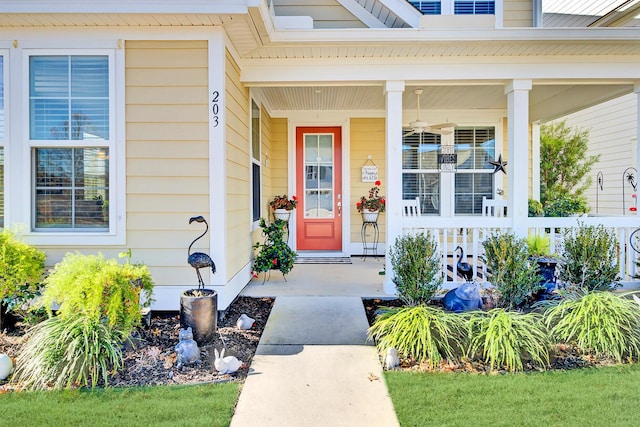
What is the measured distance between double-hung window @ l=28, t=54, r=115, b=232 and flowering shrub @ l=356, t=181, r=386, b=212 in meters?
4.08

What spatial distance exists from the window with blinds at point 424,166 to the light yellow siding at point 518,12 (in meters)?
2.04

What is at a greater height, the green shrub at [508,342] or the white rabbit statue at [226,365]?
the green shrub at [508,342]

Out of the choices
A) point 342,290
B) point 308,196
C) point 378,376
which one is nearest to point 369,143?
point 308,196

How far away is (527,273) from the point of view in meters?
3.51

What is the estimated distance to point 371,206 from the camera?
6680 millimetres

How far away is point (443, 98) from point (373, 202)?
197 centimetres

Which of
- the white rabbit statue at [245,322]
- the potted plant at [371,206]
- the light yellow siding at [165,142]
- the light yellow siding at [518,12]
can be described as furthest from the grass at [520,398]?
the light yellow siding at [518,12]

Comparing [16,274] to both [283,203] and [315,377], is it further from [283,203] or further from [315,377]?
[283,203]

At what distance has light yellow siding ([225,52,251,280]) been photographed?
395cm

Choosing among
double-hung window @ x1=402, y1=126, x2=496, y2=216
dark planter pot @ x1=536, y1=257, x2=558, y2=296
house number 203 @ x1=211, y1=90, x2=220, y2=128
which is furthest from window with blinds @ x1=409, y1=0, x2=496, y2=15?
dark planter pot @ x1=536, y1=257, x2=558, y2=296

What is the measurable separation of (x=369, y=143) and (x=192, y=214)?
159 inches

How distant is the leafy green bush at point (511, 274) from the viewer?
3527 millimetres

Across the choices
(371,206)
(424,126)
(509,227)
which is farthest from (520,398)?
(371,206)

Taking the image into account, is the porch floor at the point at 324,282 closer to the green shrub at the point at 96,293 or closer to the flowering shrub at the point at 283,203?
the flowering shrub at the point at 283,203
